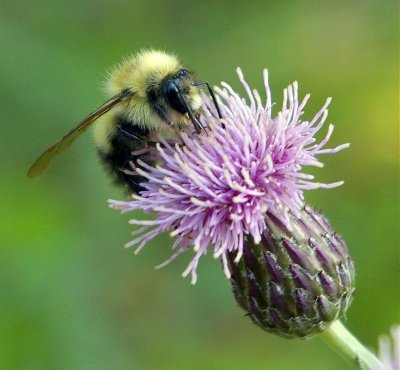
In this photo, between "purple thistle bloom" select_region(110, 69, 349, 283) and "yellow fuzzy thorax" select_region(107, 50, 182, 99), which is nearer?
"purple thistle bloom" select_region(110, 69, 349, 283)

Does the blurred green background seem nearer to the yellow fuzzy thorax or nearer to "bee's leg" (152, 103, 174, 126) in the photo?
the yellow fuzzy thorax

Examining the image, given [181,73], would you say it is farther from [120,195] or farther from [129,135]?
[120,195]

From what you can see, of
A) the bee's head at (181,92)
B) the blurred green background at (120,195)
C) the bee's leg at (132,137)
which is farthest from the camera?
the blurred green background at (120,195)

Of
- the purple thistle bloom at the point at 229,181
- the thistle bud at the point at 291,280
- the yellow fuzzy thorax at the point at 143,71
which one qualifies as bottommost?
the thistle bud at the point at 291,280

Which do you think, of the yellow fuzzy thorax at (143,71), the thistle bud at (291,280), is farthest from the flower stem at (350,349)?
the yellow fuzzy thorax at (143,71)

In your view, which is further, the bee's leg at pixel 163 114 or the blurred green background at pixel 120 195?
the blurred green background at pixel 120 195

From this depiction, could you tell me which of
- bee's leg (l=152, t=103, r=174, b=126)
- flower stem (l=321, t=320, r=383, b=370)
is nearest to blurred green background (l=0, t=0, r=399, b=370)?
flower stem (l=321, t=320, r=383, b=370)

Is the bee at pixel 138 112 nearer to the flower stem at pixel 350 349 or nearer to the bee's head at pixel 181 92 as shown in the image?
the bee's head at pixel 181 92
